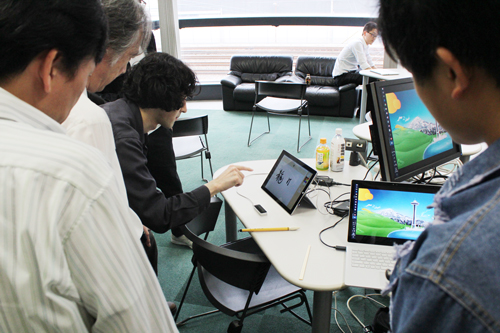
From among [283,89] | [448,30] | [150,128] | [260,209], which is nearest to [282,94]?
[283,89]

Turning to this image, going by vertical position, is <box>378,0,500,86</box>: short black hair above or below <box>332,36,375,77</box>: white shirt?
above

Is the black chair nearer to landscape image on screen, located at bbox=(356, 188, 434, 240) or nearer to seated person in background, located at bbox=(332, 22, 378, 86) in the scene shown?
landscape image on screen, located at bbox=(356, 188, 434, 240)

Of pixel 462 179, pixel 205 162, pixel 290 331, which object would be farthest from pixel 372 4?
pixel 205 162

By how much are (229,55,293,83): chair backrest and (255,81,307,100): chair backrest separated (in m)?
1.76

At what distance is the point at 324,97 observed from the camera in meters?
5.32

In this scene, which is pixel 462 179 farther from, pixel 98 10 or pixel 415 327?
pixel 98 10

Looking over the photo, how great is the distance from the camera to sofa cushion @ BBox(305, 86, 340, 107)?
529 centimetres

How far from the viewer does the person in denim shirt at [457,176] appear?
14.2 inches

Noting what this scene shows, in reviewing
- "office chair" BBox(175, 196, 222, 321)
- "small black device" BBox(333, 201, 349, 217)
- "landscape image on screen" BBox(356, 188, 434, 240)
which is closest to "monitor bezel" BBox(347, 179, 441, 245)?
"landscape image on screen" BBox(356, 188, 434, 240)

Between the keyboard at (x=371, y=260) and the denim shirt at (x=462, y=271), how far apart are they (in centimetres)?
81

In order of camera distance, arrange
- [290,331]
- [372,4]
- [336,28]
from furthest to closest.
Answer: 1. [336,28]
2. [290,331]
3. [372,4]

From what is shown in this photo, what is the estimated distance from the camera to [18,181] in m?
0.51

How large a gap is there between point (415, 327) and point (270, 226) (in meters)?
1.05

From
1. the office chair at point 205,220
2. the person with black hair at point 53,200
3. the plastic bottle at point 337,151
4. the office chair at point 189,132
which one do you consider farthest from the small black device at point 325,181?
the office chair at point 189,132
